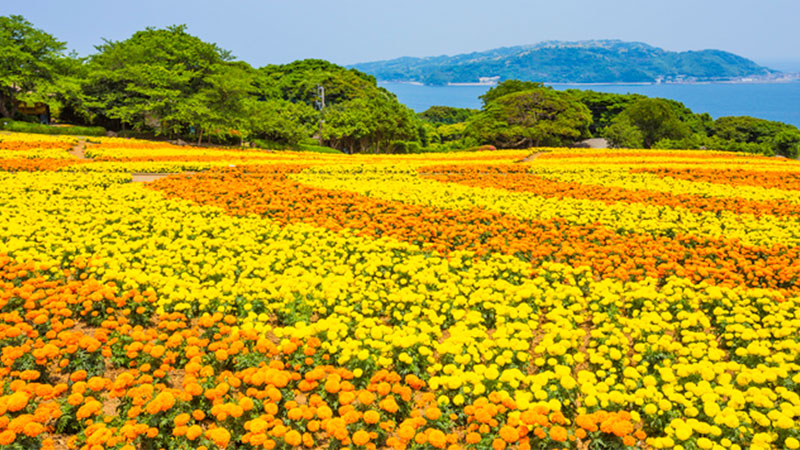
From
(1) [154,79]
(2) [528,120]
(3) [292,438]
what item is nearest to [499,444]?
(3) [292,438]

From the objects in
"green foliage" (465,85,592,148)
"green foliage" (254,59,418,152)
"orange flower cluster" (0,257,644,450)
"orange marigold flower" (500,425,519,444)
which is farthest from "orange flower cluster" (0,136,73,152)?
"green foliage" (465,85,592,148)

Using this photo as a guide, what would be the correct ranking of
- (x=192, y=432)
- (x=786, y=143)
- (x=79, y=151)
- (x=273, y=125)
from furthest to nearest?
1. (x=786, y=143)
2. (x=273, y=125)
3. (x=79, y=151)
4. (x=192, y=432)

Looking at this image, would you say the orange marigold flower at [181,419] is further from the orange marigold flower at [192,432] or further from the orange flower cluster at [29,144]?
the orange flower cluster at [29,144]

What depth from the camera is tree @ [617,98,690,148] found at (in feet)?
186

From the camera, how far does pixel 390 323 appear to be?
22.9 ft

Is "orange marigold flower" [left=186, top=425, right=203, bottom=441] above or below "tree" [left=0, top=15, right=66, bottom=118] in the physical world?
below

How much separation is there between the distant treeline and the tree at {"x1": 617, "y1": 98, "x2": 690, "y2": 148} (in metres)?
0.12

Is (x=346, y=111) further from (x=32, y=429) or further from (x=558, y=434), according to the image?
(x=558, y=434)

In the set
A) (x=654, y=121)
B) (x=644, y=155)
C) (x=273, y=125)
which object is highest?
(x=654, y=121)

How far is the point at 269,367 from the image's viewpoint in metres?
5.07

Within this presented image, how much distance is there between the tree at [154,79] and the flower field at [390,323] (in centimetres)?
2302

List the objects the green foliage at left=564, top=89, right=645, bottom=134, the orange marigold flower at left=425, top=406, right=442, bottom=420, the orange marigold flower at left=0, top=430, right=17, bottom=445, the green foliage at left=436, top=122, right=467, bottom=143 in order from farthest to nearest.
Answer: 1. the green foliage at left=436, top=122, right=467, bottom=143
2. the green foliage at left=564, top=89, right=645, bottom=134
3. the orange marigold flower at left=425, top=406, right=442, bottom=420
4. the orange marigold flower at left=0, top=430, right=17, bottom=445

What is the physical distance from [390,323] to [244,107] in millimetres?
35454

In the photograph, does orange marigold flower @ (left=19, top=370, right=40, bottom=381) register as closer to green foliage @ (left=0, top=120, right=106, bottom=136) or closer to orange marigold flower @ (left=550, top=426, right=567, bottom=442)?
orange marigold flower @ (left=550, top=426, right=567, bottom=442)
